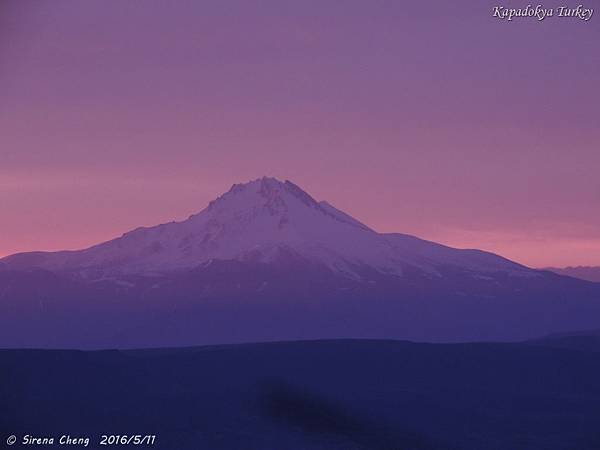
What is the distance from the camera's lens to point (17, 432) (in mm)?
57750

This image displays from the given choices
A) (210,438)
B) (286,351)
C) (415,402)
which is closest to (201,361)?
(286,351)

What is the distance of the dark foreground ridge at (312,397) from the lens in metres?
61.3

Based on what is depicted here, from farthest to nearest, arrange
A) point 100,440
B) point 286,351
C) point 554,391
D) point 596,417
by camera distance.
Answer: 1. point 286,351
2. point 554,391
3. point 596,417
4. point 100,440

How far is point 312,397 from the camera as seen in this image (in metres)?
73.1

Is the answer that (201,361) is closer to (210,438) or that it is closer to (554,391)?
(554,391)

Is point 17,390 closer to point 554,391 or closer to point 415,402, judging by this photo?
point 415,402

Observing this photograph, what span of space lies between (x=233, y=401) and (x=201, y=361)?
24.4 meters

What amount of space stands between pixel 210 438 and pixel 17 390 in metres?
12.2

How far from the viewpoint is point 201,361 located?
3652 inches

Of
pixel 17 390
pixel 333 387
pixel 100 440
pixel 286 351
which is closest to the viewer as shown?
pixel 100 440

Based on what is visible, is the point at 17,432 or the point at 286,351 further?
the point at 286,351

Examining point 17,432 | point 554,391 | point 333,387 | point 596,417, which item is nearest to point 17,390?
point 17,432

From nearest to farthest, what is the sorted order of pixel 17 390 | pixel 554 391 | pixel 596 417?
pixel 17 390
pixel 596 417
pixel 554 391

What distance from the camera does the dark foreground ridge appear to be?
61344mm
